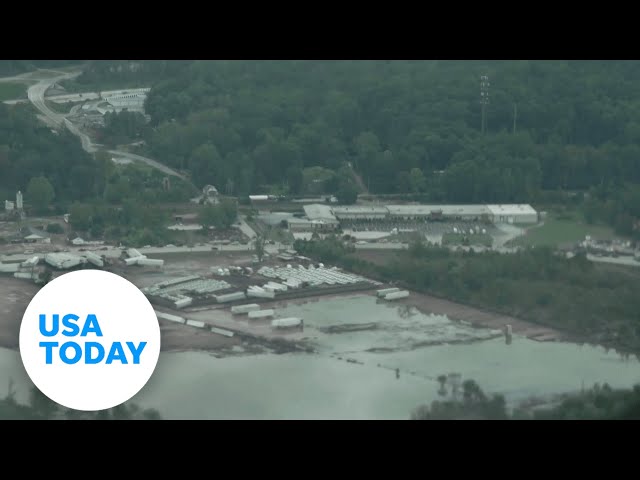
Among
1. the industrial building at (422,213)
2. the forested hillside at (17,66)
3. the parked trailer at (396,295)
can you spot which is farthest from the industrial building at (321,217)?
the forested hillside at (17,66)

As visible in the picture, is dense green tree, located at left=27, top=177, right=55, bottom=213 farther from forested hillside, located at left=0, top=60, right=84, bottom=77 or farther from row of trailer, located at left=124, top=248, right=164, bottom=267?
forested hillside, located at left=0, top=60, right=84, bottom=77

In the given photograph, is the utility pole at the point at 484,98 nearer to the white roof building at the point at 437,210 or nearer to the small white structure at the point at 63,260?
the white roof building at the point at 437,210

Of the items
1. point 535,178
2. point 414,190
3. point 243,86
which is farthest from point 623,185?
point 243,86

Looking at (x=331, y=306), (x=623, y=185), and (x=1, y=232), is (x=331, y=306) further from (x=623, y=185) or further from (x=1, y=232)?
(x=623, y=185)

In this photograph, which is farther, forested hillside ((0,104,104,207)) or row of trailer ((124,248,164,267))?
forested hillside ((0,104,104,207))

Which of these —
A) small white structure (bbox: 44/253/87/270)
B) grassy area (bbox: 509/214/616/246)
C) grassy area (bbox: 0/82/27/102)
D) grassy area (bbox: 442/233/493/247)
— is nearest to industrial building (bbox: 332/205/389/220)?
grassy area (bbox: 442/233/493/247)

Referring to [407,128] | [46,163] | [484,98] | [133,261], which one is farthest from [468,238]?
[484,98]

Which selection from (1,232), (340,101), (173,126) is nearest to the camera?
(1,232)
